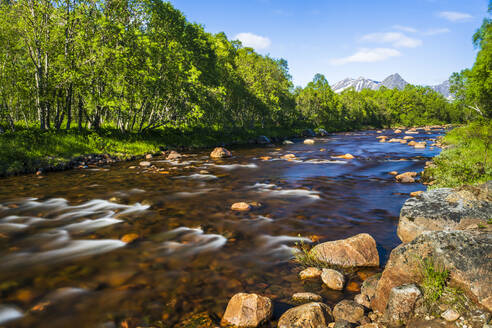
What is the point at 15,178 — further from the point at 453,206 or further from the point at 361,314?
the point at 453,206

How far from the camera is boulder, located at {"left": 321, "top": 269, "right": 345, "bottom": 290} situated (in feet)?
17.6

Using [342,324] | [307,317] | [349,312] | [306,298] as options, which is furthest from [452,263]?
[306,298]

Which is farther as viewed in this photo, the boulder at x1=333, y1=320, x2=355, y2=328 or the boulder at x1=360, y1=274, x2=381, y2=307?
the boulder at x1=360, y1=274, x2=381, y2=307

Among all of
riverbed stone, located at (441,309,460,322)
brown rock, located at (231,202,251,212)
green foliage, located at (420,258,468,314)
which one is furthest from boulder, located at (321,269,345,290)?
brown rock, located at (231,202,251,212)

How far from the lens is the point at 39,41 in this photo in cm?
2105

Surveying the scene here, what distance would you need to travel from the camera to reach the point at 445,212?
6723 millimetres

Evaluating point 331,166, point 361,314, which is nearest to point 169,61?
point 331,166

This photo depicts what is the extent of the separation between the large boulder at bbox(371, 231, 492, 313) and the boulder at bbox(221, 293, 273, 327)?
1792 mm

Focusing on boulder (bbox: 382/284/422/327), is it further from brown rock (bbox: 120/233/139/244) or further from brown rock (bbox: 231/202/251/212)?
brown rock (bbox: 231/202/251/212)

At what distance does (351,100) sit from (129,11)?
84.6m

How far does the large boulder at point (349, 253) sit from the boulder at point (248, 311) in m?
2.26

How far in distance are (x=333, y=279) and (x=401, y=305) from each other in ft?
5.78

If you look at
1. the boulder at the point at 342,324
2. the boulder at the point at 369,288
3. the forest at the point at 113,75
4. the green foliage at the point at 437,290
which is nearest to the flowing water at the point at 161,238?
the boulder at the point at 369,288

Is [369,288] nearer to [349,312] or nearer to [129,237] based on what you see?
[349,312]
